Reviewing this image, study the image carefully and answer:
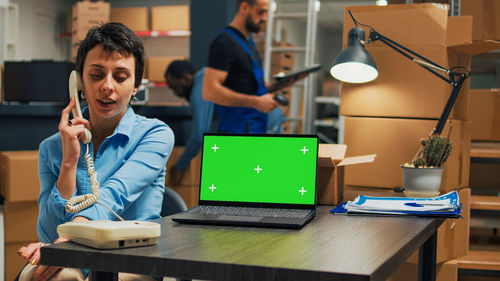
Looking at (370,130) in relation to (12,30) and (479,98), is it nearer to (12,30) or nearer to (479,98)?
(479,98)

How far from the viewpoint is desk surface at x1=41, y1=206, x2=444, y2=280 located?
96 cm

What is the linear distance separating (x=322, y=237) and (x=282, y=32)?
25.4ft

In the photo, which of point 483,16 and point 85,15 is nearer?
point 483,16

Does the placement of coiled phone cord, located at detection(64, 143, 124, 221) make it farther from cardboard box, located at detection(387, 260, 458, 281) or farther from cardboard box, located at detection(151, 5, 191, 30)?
cardboard box, located at detection(151, 5, 191, 30)

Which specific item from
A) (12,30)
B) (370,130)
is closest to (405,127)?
(370,130)

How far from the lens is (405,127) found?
2373 millimetres

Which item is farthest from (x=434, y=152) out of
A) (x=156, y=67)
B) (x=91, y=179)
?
(x=156, y=67)

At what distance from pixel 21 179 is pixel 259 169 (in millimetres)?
1696

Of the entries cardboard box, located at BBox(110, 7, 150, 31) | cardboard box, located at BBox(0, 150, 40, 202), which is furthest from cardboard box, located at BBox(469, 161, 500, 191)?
cardboard box, located at BBox(110, 7, 150, 31)

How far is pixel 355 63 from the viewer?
7.36 ft

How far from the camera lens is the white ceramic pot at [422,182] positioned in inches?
79.9

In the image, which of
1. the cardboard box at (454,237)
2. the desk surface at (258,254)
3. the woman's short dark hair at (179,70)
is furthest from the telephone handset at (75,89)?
the woman's short dark hair at (179,70)

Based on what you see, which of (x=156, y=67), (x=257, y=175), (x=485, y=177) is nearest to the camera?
(x=257, y=175)

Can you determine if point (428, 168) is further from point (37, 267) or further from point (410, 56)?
point (37, 267)
